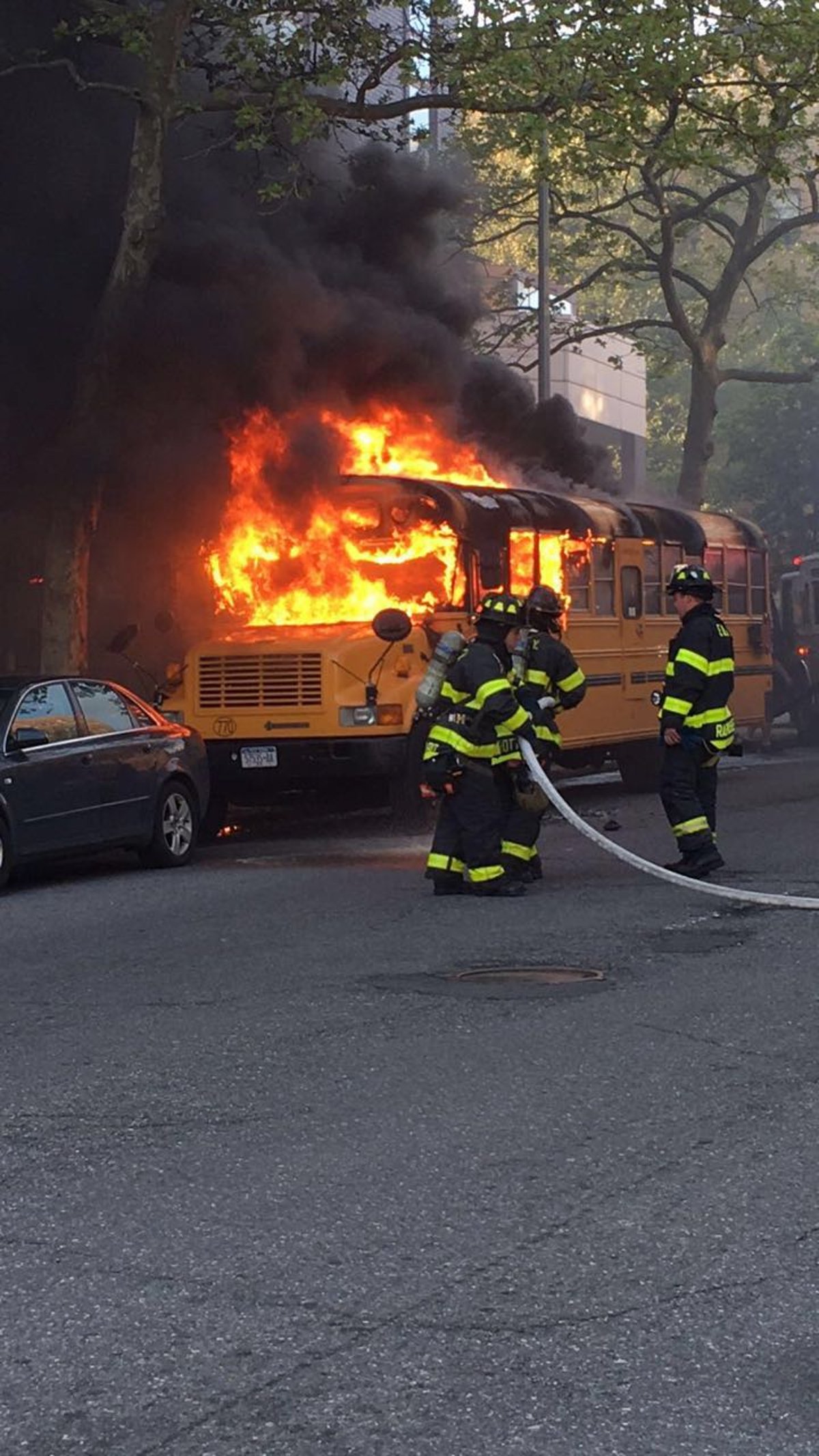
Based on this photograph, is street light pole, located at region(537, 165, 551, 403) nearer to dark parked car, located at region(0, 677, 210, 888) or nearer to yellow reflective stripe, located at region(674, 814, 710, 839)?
dark parked car, located at region(0, 677, 210, 888)

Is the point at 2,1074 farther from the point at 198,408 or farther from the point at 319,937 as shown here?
the point at 198,408

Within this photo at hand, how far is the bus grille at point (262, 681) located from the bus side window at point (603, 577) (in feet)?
12.6

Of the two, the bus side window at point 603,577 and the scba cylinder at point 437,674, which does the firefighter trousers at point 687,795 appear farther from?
the bus side window at point 603,577

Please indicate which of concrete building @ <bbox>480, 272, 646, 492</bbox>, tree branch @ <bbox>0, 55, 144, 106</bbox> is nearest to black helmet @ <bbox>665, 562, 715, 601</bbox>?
tree branch @ <bbox>0, 55, 144, 106</bbox>

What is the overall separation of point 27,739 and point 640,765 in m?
9.21

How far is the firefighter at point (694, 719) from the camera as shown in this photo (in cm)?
1225

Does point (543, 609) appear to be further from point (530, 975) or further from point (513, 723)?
point (530, 975)

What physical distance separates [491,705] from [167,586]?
29.2 ft

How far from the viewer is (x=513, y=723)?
1155cm

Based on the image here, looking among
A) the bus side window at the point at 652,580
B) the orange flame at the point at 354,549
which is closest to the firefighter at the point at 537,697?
the orange flame at the point at 354,549

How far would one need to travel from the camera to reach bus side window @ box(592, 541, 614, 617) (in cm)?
1873

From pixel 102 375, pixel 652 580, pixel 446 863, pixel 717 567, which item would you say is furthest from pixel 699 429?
pixel 446 863

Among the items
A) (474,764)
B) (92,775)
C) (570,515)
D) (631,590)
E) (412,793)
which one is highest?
(570,515)

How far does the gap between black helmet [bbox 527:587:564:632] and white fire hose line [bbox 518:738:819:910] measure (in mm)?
1470
